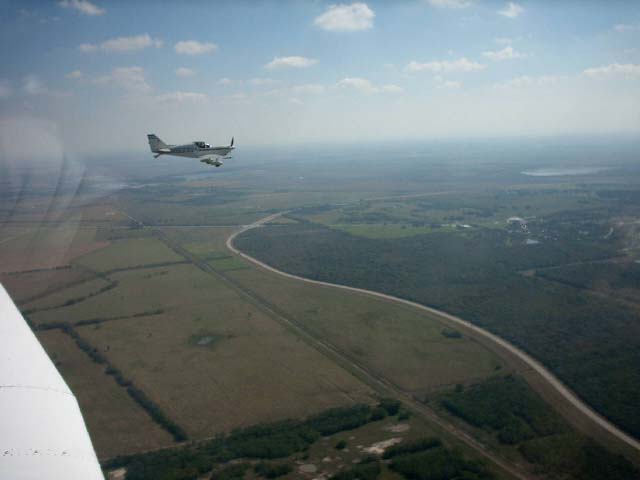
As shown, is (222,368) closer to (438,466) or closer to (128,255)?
(438,466)

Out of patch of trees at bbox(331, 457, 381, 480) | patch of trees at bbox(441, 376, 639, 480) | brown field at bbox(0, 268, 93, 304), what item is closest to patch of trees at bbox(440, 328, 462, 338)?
patch of trees at bbox(441, 376, 639, 480)

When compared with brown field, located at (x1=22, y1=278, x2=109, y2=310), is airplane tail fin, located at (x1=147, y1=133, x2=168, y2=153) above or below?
above

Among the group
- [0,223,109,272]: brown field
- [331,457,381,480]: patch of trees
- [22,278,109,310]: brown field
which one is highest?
[0,223,109,272]: brown field

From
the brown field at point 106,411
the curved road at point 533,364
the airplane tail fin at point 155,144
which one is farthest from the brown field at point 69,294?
the airplane tail fin at point 155,144

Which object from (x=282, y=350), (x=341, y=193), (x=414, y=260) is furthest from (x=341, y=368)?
(x=341, y=193)

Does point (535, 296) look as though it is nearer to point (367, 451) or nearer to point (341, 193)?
point (367, 451)

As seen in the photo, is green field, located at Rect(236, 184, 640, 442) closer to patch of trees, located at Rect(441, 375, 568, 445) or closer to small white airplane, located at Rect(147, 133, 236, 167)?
patch of trees, located at Rect(441, 375, 568, 445)

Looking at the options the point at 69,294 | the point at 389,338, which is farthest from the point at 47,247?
the point at 389,338
